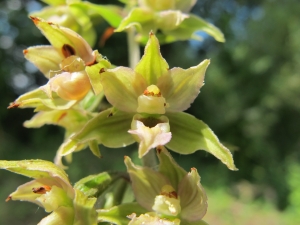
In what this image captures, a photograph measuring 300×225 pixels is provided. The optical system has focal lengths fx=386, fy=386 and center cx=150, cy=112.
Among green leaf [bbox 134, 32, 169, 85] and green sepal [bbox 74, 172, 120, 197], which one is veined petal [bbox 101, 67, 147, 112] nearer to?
green leaf [bbox 134, 32, 169, 85]

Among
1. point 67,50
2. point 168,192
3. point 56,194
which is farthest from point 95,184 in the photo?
point 67,50

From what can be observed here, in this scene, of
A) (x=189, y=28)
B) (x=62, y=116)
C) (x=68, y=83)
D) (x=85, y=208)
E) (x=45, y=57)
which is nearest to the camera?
(x=85, y=208)

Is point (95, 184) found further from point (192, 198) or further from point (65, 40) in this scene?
point (65, 40)

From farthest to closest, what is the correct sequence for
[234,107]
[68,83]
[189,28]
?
[234,107] → [189,28] → [68,83]

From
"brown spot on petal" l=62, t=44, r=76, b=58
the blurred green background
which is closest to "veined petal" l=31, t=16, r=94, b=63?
"brown spot on petal" l=62, t=44, r=76, b=58

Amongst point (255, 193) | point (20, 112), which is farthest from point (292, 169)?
point (20, 112)

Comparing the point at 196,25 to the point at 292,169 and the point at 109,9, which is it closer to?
the point at 109,9

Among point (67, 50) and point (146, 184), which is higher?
point (67, 50)
